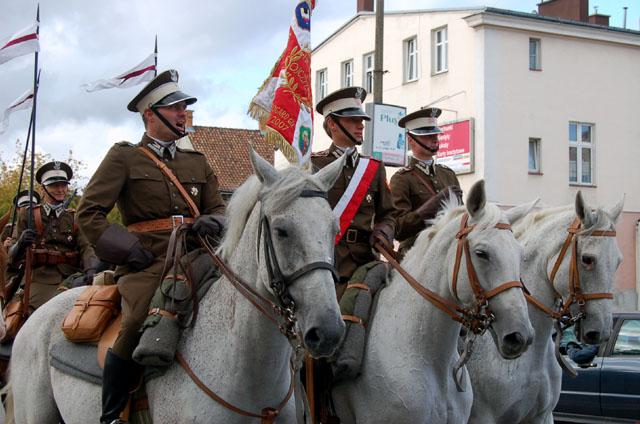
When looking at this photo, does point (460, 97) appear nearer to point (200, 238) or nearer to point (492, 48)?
point (492, 48)

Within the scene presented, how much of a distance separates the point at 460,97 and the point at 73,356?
91.7 ft

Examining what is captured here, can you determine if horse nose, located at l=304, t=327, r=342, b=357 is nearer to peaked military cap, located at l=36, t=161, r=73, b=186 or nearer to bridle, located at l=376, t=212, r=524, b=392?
bridle, located at l=376, t=212, r=524, b=392

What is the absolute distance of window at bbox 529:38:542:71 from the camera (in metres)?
33.8

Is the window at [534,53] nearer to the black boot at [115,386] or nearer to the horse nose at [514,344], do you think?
the horse nose at [514,344]

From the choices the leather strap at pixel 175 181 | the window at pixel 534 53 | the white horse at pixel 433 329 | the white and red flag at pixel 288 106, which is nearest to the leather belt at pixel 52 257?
the white and red flag at pixel 288 106

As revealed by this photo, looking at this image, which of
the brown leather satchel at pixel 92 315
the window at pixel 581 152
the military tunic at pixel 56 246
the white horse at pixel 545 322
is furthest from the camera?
the window at pixel 581 152

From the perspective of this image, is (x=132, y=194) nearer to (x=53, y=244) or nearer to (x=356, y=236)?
(x=356, y=236)

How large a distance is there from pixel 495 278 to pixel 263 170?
1908 mm

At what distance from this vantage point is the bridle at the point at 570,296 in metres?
7.85

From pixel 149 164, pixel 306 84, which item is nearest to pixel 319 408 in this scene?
pixel 149 164

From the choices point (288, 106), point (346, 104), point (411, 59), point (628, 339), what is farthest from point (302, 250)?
point (411, 59)

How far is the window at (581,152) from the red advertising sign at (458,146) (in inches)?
168

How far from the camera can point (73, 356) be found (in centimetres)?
663

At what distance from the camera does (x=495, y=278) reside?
6.33m
